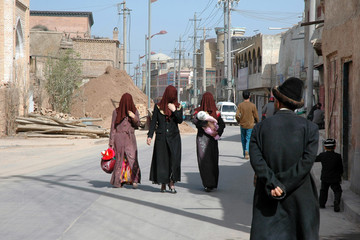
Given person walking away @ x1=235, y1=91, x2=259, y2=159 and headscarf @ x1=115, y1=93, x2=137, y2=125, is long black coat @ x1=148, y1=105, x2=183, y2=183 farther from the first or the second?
person walking away @ x1=235, y1=91, x2=259, y2=159

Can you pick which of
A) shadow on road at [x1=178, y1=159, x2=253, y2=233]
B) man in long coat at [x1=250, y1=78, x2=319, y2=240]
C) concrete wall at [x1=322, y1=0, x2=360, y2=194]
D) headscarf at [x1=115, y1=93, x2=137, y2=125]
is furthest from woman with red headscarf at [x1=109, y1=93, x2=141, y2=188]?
man in long coat at [x1=250, y1=78, x2=319, y2=240]

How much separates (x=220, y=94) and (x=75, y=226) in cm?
7242

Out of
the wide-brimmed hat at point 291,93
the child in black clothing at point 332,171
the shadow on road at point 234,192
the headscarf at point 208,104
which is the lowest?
the shadow on road at point 234,192

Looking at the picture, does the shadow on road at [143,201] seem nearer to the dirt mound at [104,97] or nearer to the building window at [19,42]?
the building window at [19,42]

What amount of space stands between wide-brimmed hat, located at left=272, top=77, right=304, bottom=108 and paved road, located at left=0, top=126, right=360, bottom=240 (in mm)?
2280

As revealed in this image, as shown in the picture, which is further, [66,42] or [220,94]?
[220,94]

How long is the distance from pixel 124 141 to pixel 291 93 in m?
6.18

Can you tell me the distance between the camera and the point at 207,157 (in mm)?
10312

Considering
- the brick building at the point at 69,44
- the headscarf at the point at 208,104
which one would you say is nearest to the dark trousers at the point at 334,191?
the headscarf at the point at 208,104

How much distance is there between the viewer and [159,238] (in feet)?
21.1

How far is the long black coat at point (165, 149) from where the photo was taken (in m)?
9.95

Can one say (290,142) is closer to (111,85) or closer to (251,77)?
(111,85)

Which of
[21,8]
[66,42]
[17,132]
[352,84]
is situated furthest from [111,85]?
[352,84]

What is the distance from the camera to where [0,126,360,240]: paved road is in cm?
675
